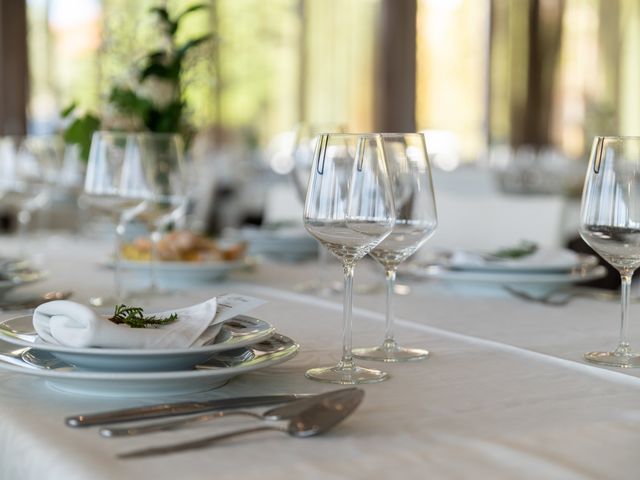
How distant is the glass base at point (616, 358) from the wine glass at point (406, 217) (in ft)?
0.58

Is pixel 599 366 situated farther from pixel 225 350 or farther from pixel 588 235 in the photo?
pixel 225 350

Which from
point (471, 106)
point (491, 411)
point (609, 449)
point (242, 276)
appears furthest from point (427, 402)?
point (471, 106)

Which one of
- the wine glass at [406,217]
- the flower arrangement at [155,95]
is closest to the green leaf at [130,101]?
the flower arrangement at [155,95]

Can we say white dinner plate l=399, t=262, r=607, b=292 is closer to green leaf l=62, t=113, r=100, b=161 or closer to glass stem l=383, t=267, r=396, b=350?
glass stem l=383, t=267, r=396, b=350

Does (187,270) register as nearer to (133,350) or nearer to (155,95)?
(155,95)

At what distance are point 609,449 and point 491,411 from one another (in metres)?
0.12

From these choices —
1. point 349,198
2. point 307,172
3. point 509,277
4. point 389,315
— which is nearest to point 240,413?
point 349,198

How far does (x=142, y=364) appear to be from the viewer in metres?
0.84

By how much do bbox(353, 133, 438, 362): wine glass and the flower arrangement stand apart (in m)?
0.97

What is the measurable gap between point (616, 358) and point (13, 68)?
701 cm

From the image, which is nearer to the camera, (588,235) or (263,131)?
(588,235)

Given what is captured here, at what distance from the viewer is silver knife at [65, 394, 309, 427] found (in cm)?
75

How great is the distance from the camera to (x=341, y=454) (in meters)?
0.69

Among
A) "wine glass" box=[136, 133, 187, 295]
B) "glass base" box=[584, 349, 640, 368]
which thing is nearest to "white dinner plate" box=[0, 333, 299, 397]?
"glass base" box=[584, 349, 640, 368]
